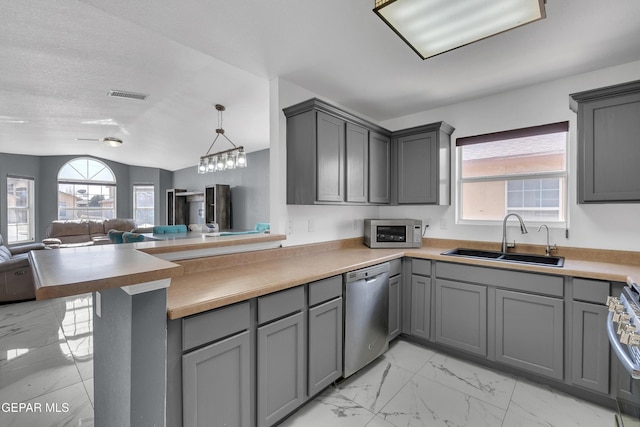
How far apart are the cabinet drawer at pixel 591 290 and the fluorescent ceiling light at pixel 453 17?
5.55ft

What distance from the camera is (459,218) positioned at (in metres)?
3.11

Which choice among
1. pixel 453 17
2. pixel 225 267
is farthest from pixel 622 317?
pixel 225 267

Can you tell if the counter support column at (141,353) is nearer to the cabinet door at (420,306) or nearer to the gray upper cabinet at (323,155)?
the gray upper cabinet at (323,155)

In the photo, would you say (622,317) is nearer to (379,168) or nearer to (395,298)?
(395,298)

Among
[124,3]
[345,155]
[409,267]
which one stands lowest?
[409,267]

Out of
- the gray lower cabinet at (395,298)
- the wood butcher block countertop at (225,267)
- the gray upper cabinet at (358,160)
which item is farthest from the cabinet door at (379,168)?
the gray lower cabinet at (395,298)

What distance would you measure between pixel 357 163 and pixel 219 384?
217 cm

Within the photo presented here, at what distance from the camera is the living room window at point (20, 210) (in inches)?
250

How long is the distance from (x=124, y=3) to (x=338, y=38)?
1303 mm

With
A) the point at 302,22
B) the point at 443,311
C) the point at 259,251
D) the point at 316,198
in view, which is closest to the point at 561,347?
the point at 443,311

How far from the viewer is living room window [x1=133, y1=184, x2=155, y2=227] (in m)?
8.71

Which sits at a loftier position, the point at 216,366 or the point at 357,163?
the point at 357,163

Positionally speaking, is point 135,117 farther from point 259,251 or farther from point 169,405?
point 169,405

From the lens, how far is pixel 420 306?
2.64 meters
